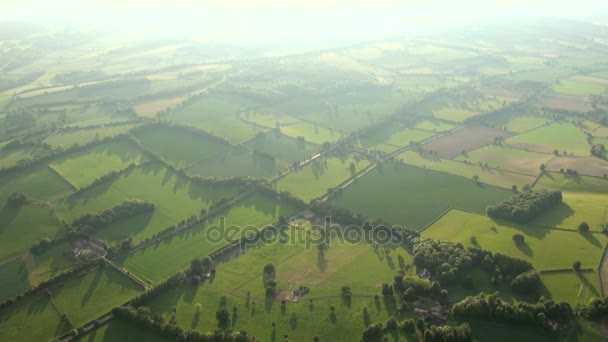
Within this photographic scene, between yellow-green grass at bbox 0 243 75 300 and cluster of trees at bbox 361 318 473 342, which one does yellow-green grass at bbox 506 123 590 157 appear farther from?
yellow-green grass at bbox 0 243 75 300

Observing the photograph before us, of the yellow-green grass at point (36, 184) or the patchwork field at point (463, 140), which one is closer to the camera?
the yellow-green grass at point (36, 184)

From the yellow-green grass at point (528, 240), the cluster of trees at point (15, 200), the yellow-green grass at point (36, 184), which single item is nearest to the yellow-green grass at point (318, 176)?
the yellow-green grass at point (528, 240)

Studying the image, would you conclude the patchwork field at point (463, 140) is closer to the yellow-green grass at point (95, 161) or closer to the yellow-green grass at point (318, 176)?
the yellow-green grass at point (318, 176)

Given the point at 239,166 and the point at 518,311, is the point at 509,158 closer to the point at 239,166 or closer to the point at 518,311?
the point at 518,311

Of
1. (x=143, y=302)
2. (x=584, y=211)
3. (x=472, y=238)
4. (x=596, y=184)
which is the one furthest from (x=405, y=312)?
(x=596, y=184)

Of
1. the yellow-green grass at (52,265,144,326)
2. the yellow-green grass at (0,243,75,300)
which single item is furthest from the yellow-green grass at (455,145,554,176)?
the yellow-green grass at (0,243,75,300)

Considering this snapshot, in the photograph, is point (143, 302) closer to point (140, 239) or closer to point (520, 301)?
point (140, 239)

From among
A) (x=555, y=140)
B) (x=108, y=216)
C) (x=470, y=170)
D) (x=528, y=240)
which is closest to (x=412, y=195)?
(x=470, y=170)
